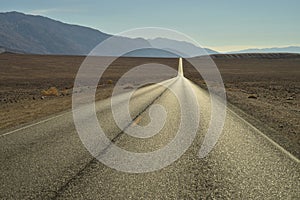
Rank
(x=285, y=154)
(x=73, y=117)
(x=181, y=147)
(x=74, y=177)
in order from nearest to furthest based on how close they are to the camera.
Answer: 1. (x=74, y=177)
2. (x=285, y=154)
3. (x=181, y=147)
4. (x=73, y=117)

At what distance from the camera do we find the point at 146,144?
25.8ft

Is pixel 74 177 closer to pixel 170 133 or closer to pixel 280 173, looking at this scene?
pixel 280 173

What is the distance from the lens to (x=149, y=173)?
5730mm

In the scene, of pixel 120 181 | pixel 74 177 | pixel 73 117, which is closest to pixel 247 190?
pixel 120 181

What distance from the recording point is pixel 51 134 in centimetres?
921

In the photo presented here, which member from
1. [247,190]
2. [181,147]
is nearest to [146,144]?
[181,147]

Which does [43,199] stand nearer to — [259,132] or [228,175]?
[228,175]

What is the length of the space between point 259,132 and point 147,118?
366 centimetres

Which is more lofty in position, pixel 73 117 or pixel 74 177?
pixel 74 177

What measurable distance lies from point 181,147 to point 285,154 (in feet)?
6.79

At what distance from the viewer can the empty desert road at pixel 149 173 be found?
15.9 ft

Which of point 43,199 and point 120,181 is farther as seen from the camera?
point 120,181

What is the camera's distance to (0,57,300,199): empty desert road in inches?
190

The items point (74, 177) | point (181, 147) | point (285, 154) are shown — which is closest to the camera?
point (74, 177)
